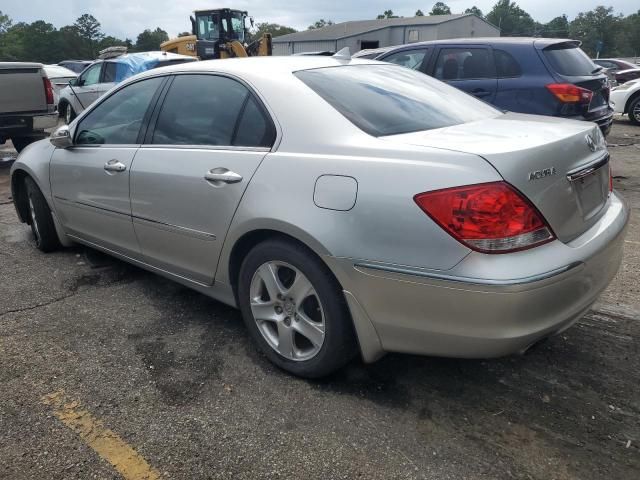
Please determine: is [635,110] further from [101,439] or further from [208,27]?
[208,27]

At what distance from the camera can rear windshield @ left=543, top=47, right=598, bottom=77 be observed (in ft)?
20.1

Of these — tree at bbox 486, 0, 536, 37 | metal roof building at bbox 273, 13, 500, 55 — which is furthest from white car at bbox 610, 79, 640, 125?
tree at bbox 486, 0, 536, 37

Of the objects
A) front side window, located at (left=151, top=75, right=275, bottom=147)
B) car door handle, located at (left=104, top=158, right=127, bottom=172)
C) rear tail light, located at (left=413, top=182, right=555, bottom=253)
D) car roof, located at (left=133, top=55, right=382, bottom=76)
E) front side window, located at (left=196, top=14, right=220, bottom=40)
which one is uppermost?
front side window, located at (left=196, top=14, right=220, bottom=40)

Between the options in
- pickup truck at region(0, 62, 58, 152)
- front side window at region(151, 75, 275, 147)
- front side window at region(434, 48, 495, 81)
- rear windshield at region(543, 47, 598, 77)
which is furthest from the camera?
pickup truck at region(0, 62, 58, 152)

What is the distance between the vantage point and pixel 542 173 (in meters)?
2.17

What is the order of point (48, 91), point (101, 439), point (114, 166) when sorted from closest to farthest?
point (101, 439), point (114, 166), point (48, 91)

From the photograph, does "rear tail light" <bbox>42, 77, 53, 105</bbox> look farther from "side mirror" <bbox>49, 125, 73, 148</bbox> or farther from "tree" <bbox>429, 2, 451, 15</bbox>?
"tree" <bbox>429, 2, 451, 15</bbox>

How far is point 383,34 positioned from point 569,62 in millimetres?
48895

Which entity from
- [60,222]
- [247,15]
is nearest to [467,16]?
[247,15]

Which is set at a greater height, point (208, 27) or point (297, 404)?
point (208, 27)

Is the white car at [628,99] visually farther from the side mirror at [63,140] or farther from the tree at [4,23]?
the tree at [4,23]

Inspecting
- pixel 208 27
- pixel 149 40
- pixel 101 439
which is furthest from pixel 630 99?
pixel 149 40

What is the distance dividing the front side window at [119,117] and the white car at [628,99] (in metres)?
11.5

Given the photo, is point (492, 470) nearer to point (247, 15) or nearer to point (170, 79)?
point (170, 79)
